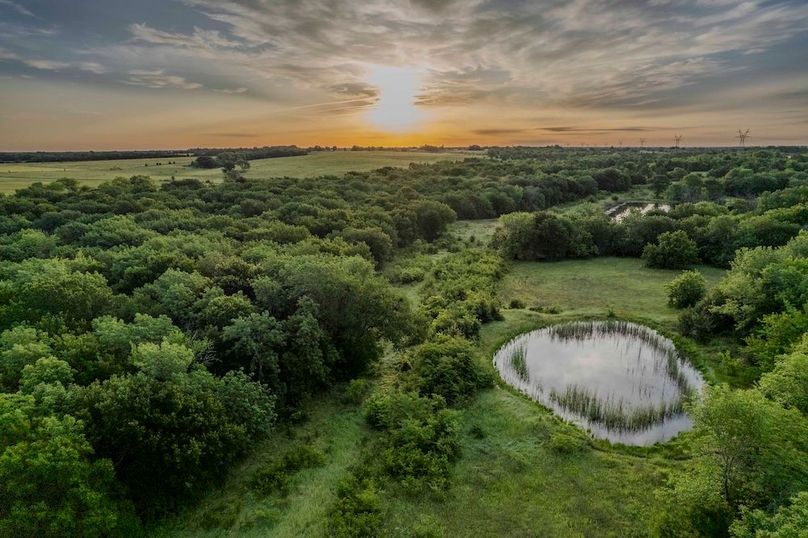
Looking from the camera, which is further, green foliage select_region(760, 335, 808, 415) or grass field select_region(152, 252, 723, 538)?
grass field select_region(152, 252, 723, 538)

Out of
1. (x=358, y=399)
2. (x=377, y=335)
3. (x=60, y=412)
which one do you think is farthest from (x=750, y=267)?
(x=60, y=412)

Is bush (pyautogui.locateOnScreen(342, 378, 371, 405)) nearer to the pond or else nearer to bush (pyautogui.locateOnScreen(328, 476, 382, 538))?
bush (pyautogui.locateOnScreen(328, 476, 382, 538))

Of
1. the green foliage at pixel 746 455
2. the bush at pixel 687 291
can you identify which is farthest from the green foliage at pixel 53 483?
the bush at pixel 687 291

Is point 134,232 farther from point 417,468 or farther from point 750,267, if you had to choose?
point 750,267

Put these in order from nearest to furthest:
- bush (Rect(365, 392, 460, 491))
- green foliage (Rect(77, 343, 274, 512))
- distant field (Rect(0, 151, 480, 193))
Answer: green foliage (Rect(77, 343, 274, 512)), bush (Rect(365, 392, 460, 491)), distant field (Rect(0, 151, 480, 193))

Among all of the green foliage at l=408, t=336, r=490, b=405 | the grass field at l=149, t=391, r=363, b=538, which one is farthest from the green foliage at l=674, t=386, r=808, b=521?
the grass field at l=149, t=391, r=363, b=538

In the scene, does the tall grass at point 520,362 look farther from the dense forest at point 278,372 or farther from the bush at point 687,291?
the bush at point 687,291
